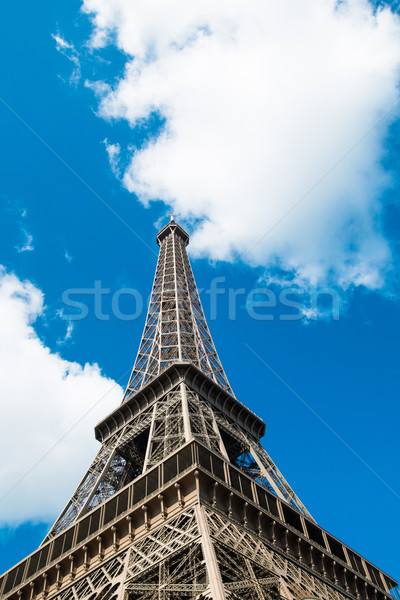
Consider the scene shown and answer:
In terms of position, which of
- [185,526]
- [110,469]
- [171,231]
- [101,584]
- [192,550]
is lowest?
[101,584]

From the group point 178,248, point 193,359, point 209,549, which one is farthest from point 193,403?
point 178,248

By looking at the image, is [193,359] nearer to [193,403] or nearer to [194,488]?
[193,403]

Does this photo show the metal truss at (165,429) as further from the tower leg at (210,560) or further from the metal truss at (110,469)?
the tower leg at (210,560)

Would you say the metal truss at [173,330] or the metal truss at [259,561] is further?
the metal truss at [173,330]

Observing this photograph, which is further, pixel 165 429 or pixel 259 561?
pixel 165 429

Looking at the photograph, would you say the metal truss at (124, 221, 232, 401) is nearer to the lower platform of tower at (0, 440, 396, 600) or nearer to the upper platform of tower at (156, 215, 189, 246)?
the upper platform of tower at (156, 215, 189, 246)

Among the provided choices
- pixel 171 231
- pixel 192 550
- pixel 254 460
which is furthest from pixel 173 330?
pixel 192 550

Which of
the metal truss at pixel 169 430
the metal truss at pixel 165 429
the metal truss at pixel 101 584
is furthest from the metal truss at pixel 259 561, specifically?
the metal truss at pixel 165 429

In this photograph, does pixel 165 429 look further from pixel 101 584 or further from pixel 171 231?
A: pixel 171 231
